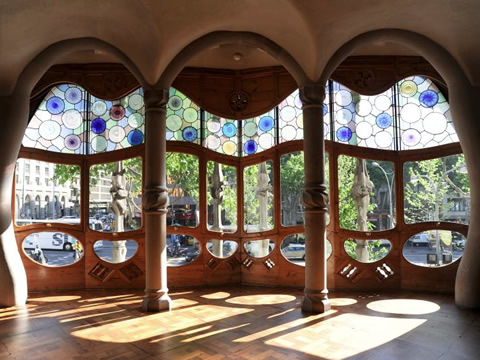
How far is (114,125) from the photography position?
5.97 metres

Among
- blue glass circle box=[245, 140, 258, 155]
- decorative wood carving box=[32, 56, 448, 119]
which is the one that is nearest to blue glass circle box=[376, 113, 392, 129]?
decorative wood carving box=[32, 56, 448, 119]

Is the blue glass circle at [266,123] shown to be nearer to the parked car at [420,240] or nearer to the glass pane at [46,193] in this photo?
the parked car at [420,240]

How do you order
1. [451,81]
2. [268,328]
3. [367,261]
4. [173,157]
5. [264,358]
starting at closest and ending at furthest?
[264,358]
[268,328]
[451,81]
[367,261]
[173,157]

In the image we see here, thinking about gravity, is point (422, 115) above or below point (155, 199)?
above

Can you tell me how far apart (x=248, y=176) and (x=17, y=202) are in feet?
11.9

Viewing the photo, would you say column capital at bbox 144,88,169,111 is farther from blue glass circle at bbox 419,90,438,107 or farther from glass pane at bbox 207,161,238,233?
blue glass circle at bbox 419,90,438,107

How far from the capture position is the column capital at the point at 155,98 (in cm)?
463

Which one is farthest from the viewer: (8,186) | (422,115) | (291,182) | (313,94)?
(291,182)

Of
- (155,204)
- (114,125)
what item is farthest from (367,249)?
(114,125)

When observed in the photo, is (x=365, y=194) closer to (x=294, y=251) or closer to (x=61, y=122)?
(x=294, y=251)

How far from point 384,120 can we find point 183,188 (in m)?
3.36

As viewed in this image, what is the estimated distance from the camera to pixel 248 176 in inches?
246

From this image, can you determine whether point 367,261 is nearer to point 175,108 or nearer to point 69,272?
point 175,108

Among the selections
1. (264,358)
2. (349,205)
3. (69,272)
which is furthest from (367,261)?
(69,272)
